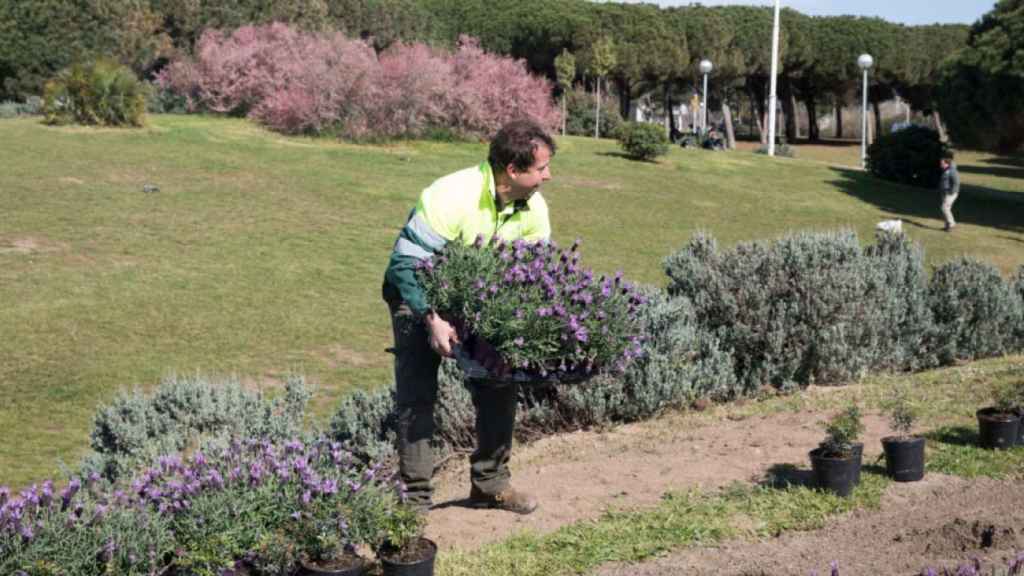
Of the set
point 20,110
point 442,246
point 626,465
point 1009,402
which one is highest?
point 20,110

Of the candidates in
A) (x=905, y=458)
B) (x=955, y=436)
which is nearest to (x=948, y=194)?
(x=955, y=436)

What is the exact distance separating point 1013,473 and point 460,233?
3287mm

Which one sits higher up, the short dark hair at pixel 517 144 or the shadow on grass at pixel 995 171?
the short dark hair at pixel 517 144

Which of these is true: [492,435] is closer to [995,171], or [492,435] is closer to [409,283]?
[409,283]

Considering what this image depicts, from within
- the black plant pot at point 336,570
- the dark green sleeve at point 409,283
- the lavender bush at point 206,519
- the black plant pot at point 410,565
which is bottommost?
the black plant pot at point 410,565

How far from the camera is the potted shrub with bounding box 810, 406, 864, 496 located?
525cm

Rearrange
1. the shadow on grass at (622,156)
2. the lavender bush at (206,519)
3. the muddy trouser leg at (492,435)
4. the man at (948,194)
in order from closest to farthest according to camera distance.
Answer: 1. the lavender bush at (206,519)
2. the muddy trouser leg at (492,435)
3. the man at (948,194)
4. the shadow on grass at (622,156)

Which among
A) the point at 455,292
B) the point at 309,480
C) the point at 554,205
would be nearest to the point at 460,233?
the point at 455,292

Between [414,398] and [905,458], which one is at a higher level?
[414,398]

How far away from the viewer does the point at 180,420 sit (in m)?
6.66

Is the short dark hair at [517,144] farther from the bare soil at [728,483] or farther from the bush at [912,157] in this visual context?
the bush at [912,157]

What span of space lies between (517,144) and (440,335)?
2.94 feet

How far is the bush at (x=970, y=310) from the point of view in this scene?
9.79 m

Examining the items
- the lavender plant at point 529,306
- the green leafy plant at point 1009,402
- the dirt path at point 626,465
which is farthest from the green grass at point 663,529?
the green leafy plant at point 1009,402
